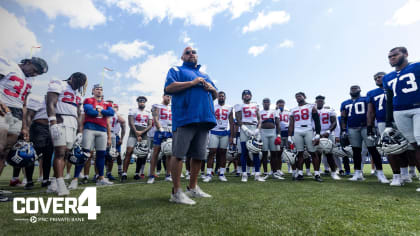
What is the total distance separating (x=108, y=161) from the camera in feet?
25.6

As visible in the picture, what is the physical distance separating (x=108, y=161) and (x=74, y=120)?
147 inches

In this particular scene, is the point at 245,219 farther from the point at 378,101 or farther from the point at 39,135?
the point at 378,101

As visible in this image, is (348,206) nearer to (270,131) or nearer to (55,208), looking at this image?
(55,208)

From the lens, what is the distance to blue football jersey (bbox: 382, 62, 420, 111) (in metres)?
4.20

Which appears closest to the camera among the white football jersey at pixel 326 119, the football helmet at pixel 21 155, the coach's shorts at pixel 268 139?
the football helmet at pixel 21 155

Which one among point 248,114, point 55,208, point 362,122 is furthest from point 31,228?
point 362,122

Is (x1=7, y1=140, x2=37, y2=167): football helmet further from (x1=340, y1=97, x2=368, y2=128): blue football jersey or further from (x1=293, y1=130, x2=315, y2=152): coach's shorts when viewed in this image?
(x1=340, y1=97, x2=368, y2=128): blue football jersey

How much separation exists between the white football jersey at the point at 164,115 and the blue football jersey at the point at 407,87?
19.3 feet

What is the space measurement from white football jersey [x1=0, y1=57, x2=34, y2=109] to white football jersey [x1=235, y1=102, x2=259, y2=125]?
17.8 ft

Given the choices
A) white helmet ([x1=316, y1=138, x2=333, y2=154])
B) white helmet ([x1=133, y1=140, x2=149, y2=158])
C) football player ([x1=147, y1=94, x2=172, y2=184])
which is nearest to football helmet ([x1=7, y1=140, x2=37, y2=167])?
football player ([x1=147, y1=94, x2=172, y2=184])

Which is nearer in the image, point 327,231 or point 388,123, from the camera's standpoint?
point 327,231

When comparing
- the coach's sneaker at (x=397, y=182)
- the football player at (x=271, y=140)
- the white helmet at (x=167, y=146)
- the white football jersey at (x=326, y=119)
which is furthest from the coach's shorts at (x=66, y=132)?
the white football jersey at (x=326, y=119)

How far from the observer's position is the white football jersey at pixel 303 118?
6637 millimetres

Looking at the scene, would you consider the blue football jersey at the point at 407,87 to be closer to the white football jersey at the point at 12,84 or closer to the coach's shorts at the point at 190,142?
the coach's shorts at the point at 190,142
